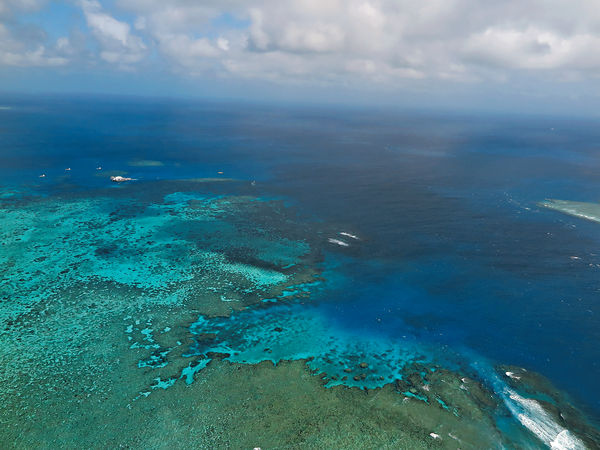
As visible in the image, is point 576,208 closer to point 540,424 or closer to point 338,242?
point 338,242

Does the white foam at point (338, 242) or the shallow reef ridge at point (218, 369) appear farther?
the white foam at point (338, 242)

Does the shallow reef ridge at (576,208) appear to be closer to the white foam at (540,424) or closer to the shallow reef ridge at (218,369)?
the shallow reef ridge at (218,369)

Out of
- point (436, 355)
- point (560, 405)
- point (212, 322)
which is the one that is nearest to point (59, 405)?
point (212, 322)

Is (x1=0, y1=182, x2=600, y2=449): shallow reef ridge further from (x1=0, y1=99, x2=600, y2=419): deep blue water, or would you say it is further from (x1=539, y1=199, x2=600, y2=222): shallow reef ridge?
(x1=539, y1=199, x2=600, y2=222): shallow reef ridge

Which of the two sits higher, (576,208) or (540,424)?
(576,208)

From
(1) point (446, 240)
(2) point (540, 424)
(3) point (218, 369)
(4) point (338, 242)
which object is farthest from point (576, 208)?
(3) point (218, 369)

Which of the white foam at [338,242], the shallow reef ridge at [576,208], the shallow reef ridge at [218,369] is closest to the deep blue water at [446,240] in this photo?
the white foam at [338,242]

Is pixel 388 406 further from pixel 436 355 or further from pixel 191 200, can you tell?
pixel 191 200

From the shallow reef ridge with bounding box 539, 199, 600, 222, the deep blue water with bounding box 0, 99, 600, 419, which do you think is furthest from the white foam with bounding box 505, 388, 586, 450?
the shallow reef ridge with bounding box 539, 199, 600, 222

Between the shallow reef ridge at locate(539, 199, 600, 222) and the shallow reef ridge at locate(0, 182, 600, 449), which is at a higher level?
the shallow reef ridge at locate(539, 199, 600, 222)
